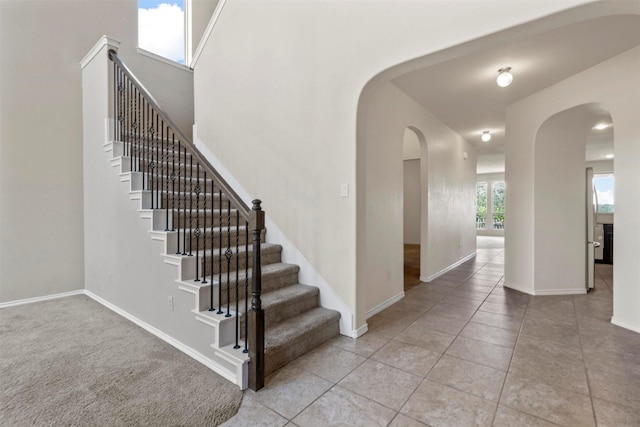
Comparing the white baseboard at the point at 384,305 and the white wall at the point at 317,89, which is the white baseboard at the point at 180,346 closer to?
the white wall at the point at 317,89

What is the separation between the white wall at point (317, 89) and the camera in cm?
233

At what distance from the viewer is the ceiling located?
276 centimetres

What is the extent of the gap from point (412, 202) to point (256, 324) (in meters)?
7.95

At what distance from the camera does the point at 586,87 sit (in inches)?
140

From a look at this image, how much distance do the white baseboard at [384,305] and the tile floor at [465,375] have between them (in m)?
0.09

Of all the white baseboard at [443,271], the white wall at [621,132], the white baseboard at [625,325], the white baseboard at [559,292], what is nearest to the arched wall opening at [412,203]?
the white baseboard at [443,271]

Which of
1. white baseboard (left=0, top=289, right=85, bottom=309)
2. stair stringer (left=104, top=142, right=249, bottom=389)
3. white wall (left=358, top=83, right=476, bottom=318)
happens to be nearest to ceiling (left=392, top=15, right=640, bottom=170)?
white wall (left=358, top=83, right=476, bottom=318)

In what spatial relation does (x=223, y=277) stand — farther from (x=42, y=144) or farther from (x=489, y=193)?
(x=489, y=193)

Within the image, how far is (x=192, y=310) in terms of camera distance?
246 cm

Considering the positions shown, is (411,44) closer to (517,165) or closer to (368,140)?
(368,140)

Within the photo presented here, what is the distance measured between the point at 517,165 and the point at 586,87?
1243 mm

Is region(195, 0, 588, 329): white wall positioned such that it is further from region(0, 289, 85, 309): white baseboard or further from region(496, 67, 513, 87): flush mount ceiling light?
region(0, 289, 85, 309): white baseboard

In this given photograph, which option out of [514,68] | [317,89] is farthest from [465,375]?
[514,68]

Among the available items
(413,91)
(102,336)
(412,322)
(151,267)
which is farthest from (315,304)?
(413,91)
